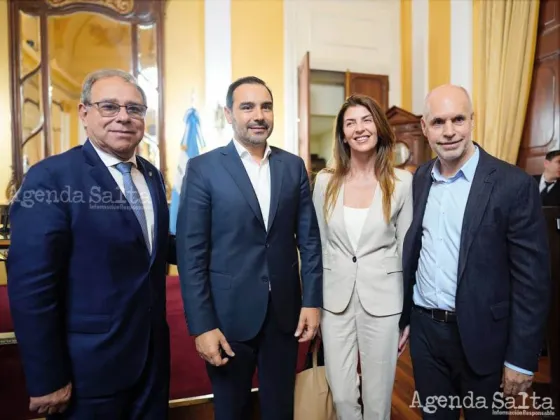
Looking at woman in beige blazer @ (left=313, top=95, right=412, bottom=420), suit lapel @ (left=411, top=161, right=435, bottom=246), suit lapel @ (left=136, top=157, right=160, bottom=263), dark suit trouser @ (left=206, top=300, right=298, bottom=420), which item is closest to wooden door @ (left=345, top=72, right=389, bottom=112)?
woman in beige blazer @ (left=313, top=95, right=412, bottom=420)

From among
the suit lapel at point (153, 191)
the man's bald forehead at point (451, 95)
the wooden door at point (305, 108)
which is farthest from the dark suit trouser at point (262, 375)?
the wooden door at point (305, 108)

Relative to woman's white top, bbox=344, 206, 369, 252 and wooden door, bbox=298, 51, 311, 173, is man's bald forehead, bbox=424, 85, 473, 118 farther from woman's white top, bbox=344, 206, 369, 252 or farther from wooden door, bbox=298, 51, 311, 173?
wooden door, bbox=298, 51, 311, 173

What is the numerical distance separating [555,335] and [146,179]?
2.41 m

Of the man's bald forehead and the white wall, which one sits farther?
the white wall

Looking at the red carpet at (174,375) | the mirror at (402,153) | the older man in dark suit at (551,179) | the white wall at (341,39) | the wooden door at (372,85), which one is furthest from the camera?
the wooden door at (372,85)

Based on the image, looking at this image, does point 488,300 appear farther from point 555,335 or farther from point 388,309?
point 555,335

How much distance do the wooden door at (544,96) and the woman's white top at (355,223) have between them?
286 cm

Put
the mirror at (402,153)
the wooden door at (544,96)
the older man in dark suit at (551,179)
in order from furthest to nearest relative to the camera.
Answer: the mirror at (402,153), the wooden door at (544,96), the older man in dark suit at (551,179)

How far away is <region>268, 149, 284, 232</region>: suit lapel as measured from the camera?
4.65 ft

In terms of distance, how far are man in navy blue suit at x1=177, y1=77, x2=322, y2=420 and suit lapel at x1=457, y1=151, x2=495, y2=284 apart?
0.59 metres

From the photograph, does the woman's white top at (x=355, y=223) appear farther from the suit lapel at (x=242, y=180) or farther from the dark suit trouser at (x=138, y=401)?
the dark suit trouser at (x=138, y=401)

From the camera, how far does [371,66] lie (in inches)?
200

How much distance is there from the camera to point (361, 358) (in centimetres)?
158

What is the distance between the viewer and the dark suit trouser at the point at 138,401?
46.4 inches
